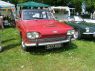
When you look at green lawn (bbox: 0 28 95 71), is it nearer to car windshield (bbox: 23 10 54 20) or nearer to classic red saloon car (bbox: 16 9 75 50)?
classic red saloon car (bbox: 16 9 75 50)

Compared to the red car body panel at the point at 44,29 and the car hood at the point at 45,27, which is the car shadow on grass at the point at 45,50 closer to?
the red car body panel at the point at 44,29

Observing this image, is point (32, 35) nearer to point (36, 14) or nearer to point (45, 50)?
point (45, 50)

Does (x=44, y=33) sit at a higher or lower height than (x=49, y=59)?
higher

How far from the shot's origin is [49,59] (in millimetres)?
7809

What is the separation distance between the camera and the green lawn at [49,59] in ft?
22.8

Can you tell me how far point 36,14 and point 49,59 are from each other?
8.43 ft

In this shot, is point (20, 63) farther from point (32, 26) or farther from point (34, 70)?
point (32, 26)

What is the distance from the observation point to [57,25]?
28.7 ft

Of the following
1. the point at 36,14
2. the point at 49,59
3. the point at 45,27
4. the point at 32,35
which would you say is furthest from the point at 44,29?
the point at 36,14

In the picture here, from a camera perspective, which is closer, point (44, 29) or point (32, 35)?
point (32, 35)

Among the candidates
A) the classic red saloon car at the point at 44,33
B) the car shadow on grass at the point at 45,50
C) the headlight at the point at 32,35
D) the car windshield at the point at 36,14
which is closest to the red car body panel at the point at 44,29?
the classic red saloon car at the point at 44,33

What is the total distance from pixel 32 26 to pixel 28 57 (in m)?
1.11

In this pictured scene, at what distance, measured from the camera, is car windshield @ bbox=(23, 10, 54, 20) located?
31.4 feet

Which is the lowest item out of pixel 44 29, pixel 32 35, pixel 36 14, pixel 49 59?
pixel 49 59
